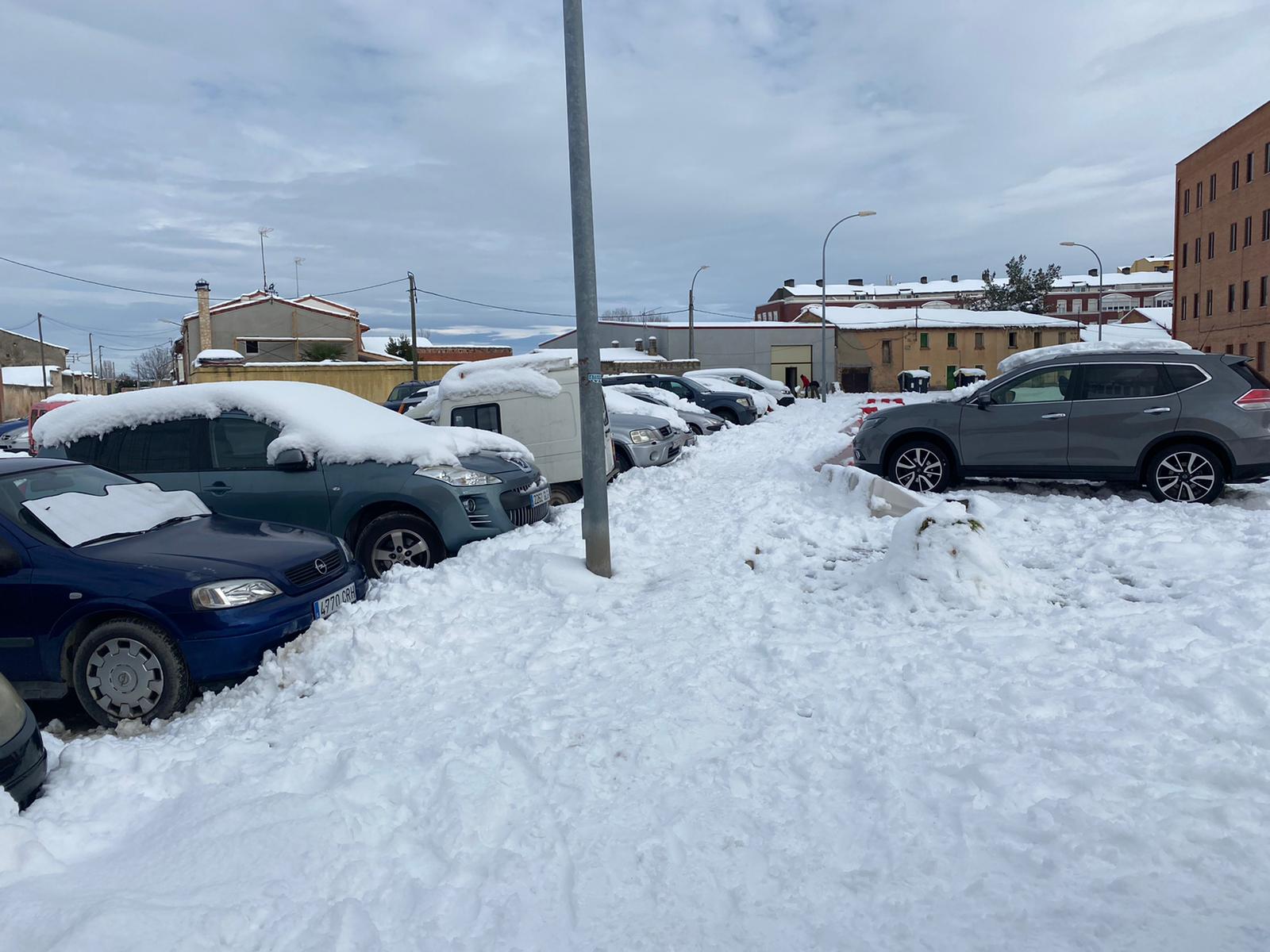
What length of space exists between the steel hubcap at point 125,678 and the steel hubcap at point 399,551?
244cm

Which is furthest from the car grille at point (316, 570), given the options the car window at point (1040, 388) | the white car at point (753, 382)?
the white car at point (753, 382)

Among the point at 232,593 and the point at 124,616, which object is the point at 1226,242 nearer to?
the point at 232,593

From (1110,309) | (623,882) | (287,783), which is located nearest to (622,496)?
(287,783)

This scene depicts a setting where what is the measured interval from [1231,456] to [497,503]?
7.04 m

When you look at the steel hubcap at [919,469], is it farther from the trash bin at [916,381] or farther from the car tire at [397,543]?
the trash bin at [916,381]

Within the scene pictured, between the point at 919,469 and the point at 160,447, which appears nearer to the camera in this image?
the point at 160,447

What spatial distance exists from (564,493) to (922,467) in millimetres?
4186

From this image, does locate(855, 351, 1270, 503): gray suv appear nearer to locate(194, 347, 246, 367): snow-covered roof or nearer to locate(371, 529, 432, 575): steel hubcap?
locate(371, 529, 432, 575): steel hubcap

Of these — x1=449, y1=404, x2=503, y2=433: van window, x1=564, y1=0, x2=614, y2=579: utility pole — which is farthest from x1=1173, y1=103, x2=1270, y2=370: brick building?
x1=564, y1=0, x2=614, y2=579: utility pole

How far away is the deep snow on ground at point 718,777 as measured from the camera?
2711mm

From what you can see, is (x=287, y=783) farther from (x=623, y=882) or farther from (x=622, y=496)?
(x=622, y=496)

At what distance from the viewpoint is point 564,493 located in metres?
10.4

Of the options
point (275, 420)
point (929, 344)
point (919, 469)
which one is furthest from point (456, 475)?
point (929, 344)

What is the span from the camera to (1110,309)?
310 feet
